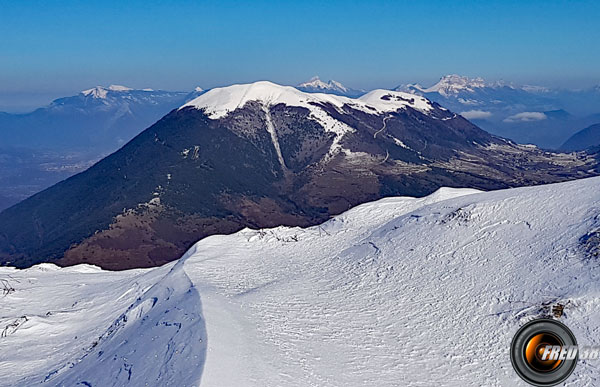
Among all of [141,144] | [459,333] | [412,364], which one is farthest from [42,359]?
[141,144]

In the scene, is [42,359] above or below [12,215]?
above

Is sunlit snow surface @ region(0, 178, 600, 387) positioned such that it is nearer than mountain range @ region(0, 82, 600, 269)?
Yes

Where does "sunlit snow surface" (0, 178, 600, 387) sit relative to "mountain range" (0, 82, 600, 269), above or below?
above

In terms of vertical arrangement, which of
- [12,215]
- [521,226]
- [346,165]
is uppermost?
[521,226]

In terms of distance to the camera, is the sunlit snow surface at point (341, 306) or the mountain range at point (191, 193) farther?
the mountain range at point (191, 193)

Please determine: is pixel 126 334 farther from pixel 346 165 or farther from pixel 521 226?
pixel 346 165

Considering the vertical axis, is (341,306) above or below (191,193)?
above

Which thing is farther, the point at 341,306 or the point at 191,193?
the point at 191,193

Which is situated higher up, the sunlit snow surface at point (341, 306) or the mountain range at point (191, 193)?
the sunlit snow surface at point (341, 306)
